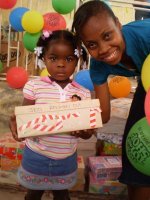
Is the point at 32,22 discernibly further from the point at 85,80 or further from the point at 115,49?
the point at 115,49

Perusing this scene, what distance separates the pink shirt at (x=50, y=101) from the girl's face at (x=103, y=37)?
257 mm

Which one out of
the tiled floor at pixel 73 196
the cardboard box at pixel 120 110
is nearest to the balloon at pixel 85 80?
the cardboard box at pixel 120 110

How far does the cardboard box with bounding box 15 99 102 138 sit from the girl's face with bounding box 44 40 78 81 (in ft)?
0.77

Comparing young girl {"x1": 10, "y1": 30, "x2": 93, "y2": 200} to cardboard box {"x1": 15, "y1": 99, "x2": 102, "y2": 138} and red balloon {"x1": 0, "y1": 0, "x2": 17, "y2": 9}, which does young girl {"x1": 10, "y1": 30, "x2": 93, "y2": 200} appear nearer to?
cardboard box {"x1": 15, "y1": 99, "x2": 102, "y2": 138}

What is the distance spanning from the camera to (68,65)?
1.34 m

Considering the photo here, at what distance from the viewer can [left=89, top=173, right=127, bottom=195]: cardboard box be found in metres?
1.97

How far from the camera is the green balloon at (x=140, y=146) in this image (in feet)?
4.23

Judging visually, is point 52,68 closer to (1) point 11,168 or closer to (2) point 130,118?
(2) point 130,118

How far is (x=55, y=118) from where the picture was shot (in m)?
1.13

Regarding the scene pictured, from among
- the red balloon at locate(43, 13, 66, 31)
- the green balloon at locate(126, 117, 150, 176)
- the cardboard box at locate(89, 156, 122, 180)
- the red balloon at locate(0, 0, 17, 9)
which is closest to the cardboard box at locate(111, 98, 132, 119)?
the cardboard box at locate(89, 156, 122, 180)

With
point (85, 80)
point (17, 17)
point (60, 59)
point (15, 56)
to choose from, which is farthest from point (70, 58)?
point (15, 56)

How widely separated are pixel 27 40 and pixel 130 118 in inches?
57.2

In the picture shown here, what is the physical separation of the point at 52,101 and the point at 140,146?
430 mm

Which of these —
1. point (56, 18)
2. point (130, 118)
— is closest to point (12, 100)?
point (56, 18)
